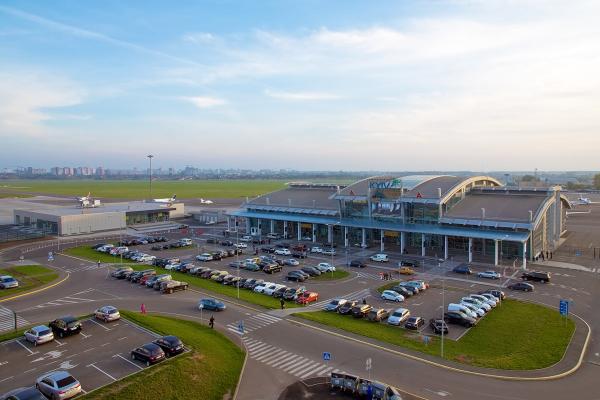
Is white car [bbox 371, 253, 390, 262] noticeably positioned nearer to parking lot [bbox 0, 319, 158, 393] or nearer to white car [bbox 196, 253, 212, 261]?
white car [bbox 196, 253, 212, 261]

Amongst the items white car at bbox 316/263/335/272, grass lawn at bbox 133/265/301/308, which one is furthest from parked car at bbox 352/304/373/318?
white car at bbox 316/263/335/272

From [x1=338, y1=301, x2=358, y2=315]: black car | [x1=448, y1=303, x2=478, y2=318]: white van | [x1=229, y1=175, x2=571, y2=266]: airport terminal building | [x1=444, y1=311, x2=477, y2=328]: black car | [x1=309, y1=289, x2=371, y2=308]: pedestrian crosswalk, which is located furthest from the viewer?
[x1=229, y1=175, x2=571, y2=266]: airport terminal building

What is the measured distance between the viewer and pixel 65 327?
3288 centimetres

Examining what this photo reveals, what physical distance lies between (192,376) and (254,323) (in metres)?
10.7

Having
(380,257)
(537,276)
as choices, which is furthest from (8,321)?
(537,276)

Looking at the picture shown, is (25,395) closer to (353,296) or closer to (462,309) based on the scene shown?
(353,296)

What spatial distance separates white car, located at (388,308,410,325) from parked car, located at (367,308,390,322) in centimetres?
85

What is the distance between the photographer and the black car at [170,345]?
29125 mm

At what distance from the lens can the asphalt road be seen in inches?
998

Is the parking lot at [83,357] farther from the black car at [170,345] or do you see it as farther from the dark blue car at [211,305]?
the dark blue car at [211,305]

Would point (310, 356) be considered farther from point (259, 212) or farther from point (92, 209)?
point (92, 209)

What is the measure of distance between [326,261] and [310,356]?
108ft

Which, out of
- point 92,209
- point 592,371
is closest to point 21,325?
point 592,371

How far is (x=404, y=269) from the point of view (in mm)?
55125
